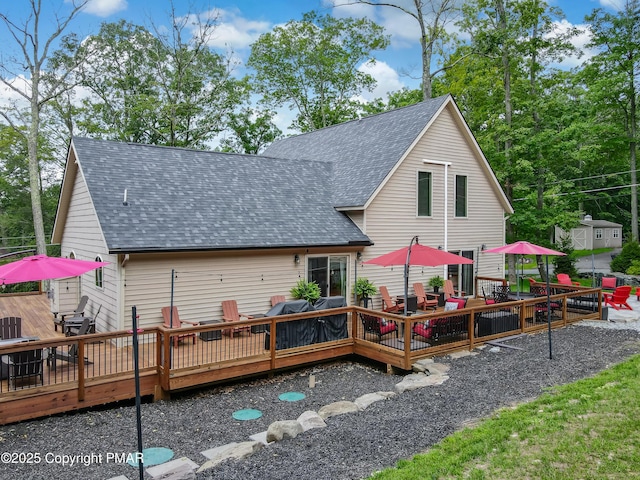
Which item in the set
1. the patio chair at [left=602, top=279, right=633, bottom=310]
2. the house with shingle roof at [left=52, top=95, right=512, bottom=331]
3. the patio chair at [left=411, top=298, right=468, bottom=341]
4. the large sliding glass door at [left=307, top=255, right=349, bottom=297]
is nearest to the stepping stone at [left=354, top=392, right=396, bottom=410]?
the patio chair at [left=411, top=298, right=468, bottom=341]

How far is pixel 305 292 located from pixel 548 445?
838cm

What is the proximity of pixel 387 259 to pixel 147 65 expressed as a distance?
27.8 metres

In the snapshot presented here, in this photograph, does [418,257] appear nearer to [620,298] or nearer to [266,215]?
[266,215]

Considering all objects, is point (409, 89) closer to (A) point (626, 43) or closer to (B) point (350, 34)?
(B) point (350, 34)

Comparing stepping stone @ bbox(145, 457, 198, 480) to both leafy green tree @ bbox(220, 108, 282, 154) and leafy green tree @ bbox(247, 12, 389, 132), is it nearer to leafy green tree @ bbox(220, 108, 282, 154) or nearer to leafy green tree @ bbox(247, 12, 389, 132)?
leafy green tree @ bbox(220, 108, 282, 154)

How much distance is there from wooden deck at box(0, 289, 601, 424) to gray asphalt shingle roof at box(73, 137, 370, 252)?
2.45 m

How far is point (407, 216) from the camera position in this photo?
1535 cm

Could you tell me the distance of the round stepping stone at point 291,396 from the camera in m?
8.30

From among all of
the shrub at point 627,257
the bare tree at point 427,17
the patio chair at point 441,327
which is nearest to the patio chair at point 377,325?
the patio chair at point 441,327

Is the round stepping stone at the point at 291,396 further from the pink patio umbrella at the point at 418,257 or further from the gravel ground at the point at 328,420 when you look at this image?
the pink patio umbrella at the point at 418,257

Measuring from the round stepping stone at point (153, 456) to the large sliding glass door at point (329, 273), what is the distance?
761cm

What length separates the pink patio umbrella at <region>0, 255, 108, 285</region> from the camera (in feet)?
24.0

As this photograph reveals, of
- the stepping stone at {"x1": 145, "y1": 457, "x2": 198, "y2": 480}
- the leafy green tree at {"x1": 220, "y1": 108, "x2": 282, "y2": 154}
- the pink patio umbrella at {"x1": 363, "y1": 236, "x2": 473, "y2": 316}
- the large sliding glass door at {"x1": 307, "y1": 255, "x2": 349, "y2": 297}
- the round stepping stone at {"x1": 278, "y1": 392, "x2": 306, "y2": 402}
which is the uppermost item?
the leafy green tree at {"x1": 220, "y1": 108, "x2": 282, "y2": 154}

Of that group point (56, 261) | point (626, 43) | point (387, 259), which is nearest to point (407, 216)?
point (387, 259)
